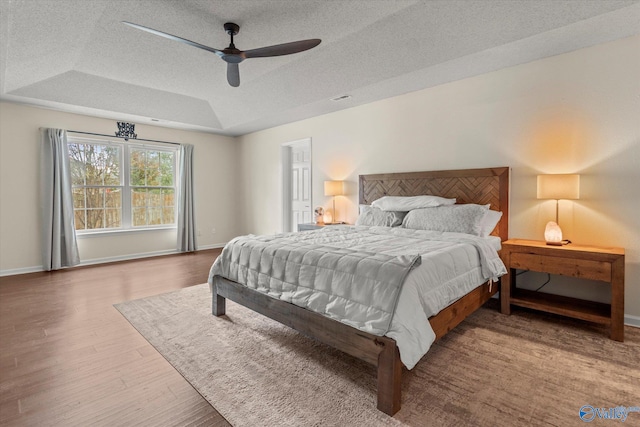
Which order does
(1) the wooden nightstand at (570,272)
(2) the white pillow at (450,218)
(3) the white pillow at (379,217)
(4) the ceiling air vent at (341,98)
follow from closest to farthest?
1. (1) the wooden nightstand at (570,272)
2. (2) the white pillow at (450,218)
3. (3) the white pillow at (379,217)
4. (4) the ceiling air vent at (341,98)

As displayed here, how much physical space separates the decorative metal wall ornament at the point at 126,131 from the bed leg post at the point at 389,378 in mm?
5770

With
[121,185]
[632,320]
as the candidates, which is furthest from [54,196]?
[632,320]

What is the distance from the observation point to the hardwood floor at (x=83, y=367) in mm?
1679

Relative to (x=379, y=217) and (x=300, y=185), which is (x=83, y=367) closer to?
(x=379, y=217)

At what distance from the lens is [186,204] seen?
6.23 m

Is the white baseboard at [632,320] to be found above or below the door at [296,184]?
below

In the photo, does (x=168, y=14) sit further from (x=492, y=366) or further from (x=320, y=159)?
(x=492, y=366)

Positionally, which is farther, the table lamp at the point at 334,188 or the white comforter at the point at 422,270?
the table lamp at the point at 334,188

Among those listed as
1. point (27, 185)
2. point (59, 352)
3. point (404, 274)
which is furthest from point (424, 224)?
point (27, 185)

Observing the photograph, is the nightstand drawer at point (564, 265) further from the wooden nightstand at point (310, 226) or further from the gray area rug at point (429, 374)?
the wooden nightstand at point (310, 226)

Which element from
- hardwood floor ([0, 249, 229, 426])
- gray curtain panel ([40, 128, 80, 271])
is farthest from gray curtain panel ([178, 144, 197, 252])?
hardwood floor ([0, 249, 229, 426])

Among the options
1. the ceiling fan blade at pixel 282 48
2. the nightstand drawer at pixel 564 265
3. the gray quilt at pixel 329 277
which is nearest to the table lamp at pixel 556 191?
the nightstand drawer at pixel 564 265

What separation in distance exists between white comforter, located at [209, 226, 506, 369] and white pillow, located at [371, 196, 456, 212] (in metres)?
0.43

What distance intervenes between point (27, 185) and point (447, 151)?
19.6 ft
